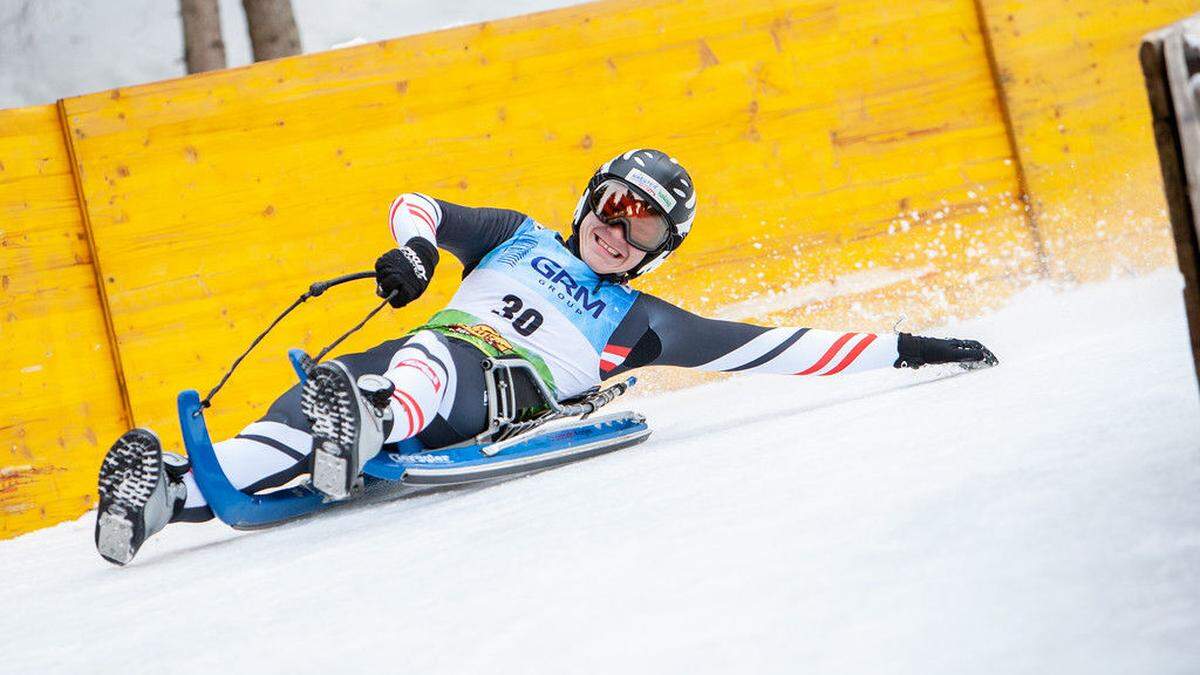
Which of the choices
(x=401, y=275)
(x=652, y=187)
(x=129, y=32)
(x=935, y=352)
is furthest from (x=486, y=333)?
(x=129, y=32)

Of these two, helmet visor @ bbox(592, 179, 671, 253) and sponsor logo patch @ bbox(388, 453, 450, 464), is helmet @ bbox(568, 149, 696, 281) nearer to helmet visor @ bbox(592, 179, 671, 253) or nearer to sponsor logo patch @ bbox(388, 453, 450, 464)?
helmet visor @ bbox(592, 179, 671, 253)

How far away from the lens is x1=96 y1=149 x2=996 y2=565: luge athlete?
2354 millimetres

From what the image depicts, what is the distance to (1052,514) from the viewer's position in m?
1.09

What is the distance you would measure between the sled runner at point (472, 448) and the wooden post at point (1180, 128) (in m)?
1.54

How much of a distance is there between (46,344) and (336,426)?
2.06 metres

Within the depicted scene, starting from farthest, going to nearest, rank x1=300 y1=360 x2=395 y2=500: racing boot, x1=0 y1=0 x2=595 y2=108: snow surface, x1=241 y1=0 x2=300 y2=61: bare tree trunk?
x1=0 y1=0 x2=595 y2=108: snow surface → x1=241 y1=0 x2=300 y2=61: bare tree trunk → x1=300 y1=360 x2=395 y2=500: racing boot

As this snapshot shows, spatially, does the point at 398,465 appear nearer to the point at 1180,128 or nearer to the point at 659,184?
the point at 659,184

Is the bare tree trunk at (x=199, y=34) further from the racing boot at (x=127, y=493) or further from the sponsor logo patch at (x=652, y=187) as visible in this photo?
the racing boot at (x=127, y=493)

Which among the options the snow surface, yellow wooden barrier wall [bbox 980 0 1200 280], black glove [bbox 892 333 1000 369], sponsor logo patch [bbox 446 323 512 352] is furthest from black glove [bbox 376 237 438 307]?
the snow surface

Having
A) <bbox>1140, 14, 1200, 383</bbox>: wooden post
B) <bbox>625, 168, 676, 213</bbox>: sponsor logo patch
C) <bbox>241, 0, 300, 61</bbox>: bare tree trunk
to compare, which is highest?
<bbox>241, 0, 300, 61</bbox>: bare tree trunk

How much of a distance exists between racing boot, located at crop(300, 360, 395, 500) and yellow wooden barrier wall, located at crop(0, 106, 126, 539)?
6.28 feet

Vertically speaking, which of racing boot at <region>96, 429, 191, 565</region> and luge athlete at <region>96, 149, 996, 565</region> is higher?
luge athlete at <region>96, 149, 996, 565</region>

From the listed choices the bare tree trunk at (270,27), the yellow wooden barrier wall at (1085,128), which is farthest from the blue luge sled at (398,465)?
the bare tree trunk at (270,27)

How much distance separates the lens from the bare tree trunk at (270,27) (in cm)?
550
